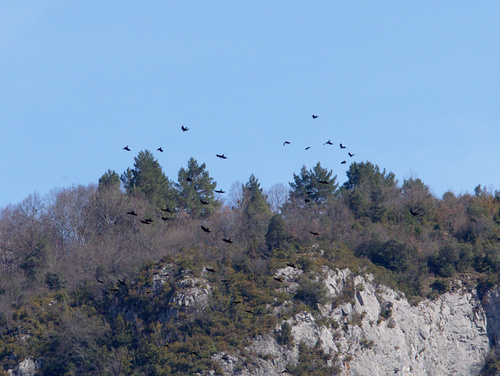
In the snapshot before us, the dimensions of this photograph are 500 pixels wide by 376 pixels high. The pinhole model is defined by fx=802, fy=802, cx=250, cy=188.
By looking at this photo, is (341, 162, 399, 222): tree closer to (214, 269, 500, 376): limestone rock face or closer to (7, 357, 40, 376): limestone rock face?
(214, 269, 500, 376): limestone rock face

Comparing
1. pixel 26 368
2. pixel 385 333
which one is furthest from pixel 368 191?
pixel 26 368

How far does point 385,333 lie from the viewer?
6194 cm

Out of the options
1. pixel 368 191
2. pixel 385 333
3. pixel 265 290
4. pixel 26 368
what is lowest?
pixel 385 333

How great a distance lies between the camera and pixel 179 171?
90875 millimetres

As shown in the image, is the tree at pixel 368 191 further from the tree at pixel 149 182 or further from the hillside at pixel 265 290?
the tree at pixel 149 182

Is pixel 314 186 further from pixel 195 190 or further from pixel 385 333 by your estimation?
pixel 385 333

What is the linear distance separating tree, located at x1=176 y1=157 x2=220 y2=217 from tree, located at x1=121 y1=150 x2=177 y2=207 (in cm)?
118

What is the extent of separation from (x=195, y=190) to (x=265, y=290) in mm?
28542

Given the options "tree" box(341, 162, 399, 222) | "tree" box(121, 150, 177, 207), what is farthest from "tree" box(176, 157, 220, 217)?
"tree" box(341, 162, 399, 222)

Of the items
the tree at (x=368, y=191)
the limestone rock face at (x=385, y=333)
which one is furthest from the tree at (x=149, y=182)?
the limestone rock face at (x=385, y=333)

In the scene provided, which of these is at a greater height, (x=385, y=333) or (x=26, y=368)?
(x=26, y=368)

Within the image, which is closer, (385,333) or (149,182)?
(385,333)

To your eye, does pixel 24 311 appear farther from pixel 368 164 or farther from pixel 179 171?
pixel 368 164

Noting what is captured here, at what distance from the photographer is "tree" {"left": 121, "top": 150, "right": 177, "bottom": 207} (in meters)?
86.1
